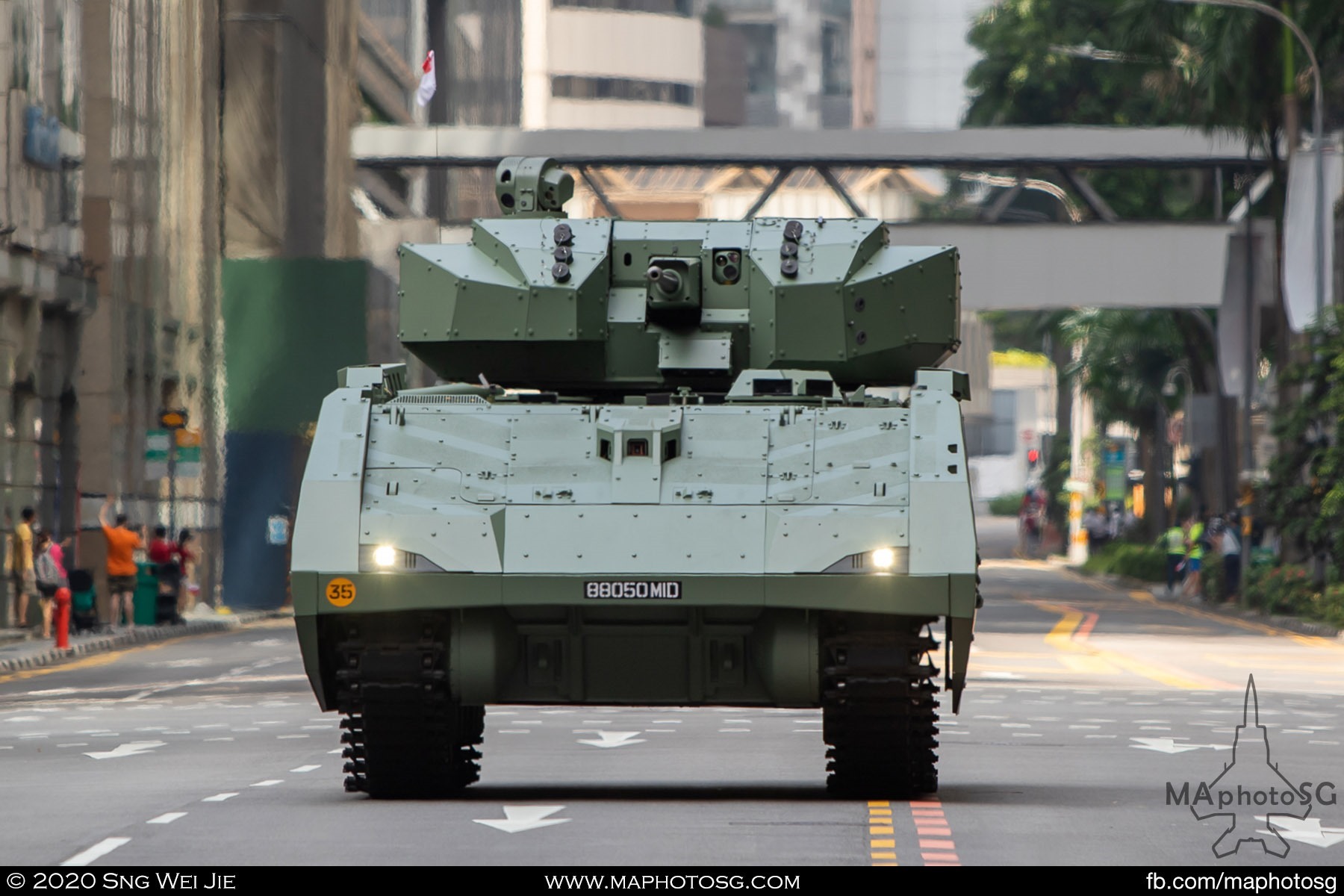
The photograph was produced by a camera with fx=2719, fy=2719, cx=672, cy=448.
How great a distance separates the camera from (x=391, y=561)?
14641mm

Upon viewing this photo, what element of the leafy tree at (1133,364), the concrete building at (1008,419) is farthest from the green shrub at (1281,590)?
the concrete building at (1008,419)

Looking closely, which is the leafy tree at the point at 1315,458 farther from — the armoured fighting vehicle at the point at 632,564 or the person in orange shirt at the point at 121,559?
the armoured fighting vehicle at the point at 632,564

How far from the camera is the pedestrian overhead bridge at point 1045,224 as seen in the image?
55.4 m

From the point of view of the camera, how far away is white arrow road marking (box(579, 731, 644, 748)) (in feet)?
67.7

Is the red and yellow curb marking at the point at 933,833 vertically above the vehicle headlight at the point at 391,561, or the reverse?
the vehicle headlight at the point at 391,561

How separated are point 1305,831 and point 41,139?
30.0 m

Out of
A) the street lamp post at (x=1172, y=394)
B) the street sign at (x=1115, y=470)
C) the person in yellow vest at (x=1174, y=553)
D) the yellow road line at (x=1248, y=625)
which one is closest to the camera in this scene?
the yellow road line at (x=1248, y=625)

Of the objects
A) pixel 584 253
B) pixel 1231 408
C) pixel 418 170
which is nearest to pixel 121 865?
pixel 584 253

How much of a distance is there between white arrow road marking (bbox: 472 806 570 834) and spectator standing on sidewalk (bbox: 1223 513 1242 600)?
39.9 meters

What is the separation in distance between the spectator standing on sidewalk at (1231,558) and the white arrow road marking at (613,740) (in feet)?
108

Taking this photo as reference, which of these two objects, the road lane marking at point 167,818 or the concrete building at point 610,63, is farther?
the concrete building at point 610,63

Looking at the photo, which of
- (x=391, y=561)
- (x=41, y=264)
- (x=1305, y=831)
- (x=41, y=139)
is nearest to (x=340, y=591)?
(x=391, y=561)

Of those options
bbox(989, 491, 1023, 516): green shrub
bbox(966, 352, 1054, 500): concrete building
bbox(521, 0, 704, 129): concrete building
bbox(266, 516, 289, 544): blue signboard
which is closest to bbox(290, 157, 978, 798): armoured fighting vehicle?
bbox(266, 516, 289, 544): blue signboard

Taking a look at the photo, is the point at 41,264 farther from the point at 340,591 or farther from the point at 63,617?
the point at 340,591
